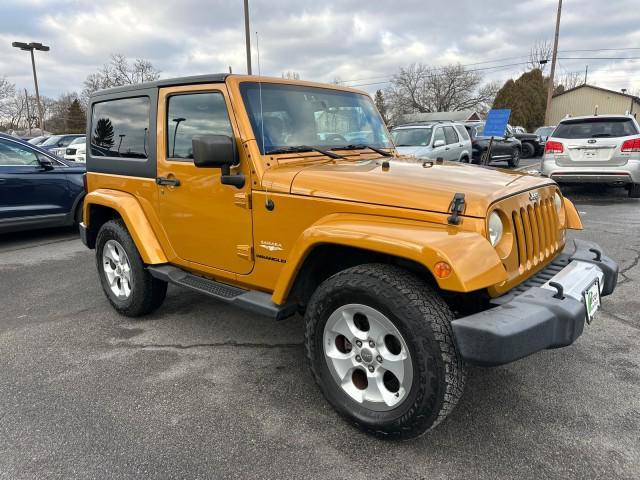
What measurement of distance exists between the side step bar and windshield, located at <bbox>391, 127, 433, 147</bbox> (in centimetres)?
827

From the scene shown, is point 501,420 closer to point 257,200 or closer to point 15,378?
point 257,200

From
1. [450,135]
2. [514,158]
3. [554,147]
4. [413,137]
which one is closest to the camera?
[554,147]

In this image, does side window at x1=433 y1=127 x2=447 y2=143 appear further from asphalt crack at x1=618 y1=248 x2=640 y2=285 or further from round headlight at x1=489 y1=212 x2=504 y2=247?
round headlight at x1=489 y1=212 x2=504 y2=247

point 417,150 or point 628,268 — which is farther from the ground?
point 417,150

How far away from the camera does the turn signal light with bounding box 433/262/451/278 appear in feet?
6.82

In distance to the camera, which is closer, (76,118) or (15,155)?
(15,155)

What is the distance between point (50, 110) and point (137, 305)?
73078 mm

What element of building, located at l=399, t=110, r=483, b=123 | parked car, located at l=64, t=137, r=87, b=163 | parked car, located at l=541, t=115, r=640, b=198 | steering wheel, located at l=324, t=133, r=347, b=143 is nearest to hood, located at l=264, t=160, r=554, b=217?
steering wheel, located at l=324, t=133, r=347, b=143

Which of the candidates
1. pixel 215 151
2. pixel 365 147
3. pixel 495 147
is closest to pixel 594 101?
pixel 495 147

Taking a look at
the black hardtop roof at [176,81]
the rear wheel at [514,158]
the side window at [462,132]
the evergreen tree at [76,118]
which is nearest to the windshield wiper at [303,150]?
the black hardtop roof at [176,81]

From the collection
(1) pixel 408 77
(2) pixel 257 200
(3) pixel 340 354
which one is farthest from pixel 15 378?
(1) pixel 408 77

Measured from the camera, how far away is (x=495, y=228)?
2.36 meters

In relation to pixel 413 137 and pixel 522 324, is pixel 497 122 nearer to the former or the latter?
pixel 413 137

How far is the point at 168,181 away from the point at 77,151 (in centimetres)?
1491
